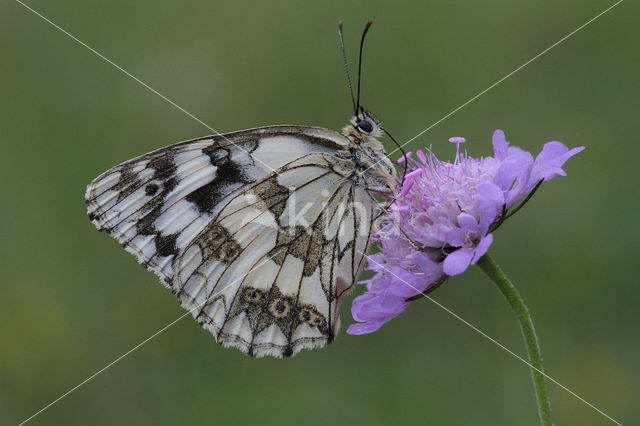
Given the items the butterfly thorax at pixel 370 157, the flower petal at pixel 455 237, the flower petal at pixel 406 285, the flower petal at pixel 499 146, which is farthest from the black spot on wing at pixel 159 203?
the flower petal at pixel 499 146

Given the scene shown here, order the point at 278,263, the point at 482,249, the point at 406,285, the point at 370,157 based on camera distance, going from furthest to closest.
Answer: the point at 278,263 < the point at 370,157 < the point at 406,285 < the point at 482,249

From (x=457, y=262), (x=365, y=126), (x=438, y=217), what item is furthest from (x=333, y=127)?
(x=457, y=262)

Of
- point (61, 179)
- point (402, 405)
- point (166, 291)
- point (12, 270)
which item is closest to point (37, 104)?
point (61, 179)

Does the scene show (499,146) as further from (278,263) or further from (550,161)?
(278,263)

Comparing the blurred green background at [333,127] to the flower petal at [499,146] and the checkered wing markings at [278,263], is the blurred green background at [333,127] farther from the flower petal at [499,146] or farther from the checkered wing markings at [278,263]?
the flower petal at [499,146]

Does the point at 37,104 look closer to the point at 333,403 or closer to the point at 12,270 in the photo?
the point at 12,270
